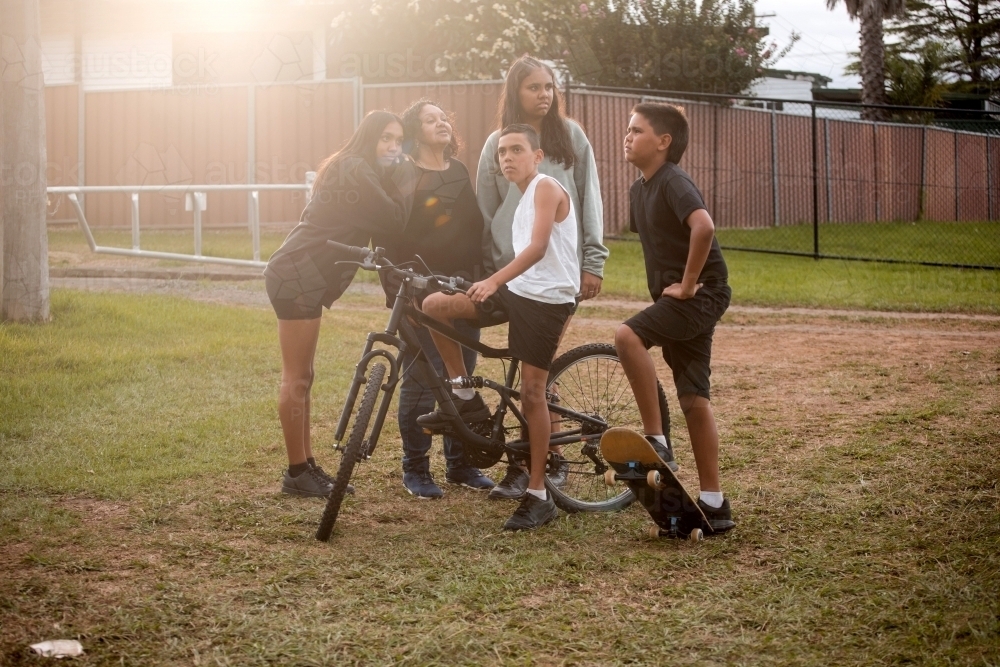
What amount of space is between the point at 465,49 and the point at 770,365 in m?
13.6

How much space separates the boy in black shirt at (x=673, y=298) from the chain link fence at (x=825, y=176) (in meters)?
9.75

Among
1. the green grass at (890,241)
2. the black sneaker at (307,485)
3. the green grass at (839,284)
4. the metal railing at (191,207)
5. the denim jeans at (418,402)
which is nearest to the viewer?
the black sneaker at (307,485)

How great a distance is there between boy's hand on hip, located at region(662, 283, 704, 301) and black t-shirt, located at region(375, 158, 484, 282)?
0.99m

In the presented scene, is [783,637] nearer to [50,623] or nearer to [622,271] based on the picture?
[50,623]

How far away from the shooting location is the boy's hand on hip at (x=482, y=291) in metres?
4.43

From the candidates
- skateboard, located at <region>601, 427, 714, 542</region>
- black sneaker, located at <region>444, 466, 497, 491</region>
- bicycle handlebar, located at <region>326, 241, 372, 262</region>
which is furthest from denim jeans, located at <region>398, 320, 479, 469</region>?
skateboard, located at <region>601, 427, 714, 542</region>

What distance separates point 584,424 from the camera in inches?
199

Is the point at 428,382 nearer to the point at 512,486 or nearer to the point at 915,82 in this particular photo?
the point at 512,486

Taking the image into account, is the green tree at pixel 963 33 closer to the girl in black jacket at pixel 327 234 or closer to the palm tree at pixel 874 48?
the palm tree at pixel 874 48

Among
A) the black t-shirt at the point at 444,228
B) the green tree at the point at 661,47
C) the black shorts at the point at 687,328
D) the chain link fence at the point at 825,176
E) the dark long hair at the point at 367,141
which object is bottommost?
the black shorts at the point at 687,328

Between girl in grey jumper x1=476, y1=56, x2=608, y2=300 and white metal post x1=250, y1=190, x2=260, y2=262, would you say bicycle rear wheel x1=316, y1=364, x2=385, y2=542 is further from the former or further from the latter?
white metal post x1=250, y1=190, x2=260, y2=262

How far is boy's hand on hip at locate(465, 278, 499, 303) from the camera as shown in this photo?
14.5 ft

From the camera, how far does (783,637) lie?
3518 millimetres

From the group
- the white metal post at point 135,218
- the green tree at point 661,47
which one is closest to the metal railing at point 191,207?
the white metal post at point 135,218
